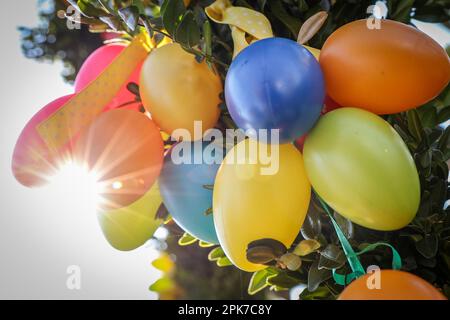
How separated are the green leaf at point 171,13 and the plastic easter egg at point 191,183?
0.14 metres

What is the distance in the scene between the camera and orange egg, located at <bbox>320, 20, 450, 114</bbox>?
1.96ft

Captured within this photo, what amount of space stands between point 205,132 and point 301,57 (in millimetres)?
169

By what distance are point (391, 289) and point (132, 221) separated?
333 mm

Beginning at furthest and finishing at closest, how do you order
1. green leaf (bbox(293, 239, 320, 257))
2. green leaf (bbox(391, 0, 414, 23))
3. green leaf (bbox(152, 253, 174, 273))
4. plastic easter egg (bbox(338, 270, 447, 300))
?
green leaf (bbox(152, 253, 174, 273)) < green leaf (bbox(391, 0, 414, 23)) < green leaf (bbox(293, 239, 320, 257)) < plastic easter egg (bbox(338, 270, 447, 300))

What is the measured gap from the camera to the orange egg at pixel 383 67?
0.60 meters

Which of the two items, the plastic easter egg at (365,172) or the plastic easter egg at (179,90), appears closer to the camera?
the plastic easter egg at (365,172)

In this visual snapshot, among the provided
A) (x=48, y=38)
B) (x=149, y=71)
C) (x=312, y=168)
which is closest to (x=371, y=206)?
(x=312, y=168)

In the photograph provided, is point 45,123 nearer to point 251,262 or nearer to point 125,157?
point 125,157

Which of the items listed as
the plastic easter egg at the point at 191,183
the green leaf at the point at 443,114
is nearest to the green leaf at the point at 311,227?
the plastic easter egg at the point at 191,183

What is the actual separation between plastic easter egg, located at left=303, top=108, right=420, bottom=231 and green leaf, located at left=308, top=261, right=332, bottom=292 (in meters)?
0.11

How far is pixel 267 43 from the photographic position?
60 cm

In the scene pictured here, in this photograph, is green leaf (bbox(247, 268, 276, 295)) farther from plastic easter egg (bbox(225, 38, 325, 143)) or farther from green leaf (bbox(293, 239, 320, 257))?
plastic easter egg (bbox(225, 38, 325, 143))

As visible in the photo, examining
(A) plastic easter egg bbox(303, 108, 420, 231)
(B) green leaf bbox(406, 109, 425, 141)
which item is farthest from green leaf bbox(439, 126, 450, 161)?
(A) plastic easter egg bbox(303, 108, 420, 231)

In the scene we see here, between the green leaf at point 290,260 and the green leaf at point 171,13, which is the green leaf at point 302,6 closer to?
the green leaf at point 171,13
